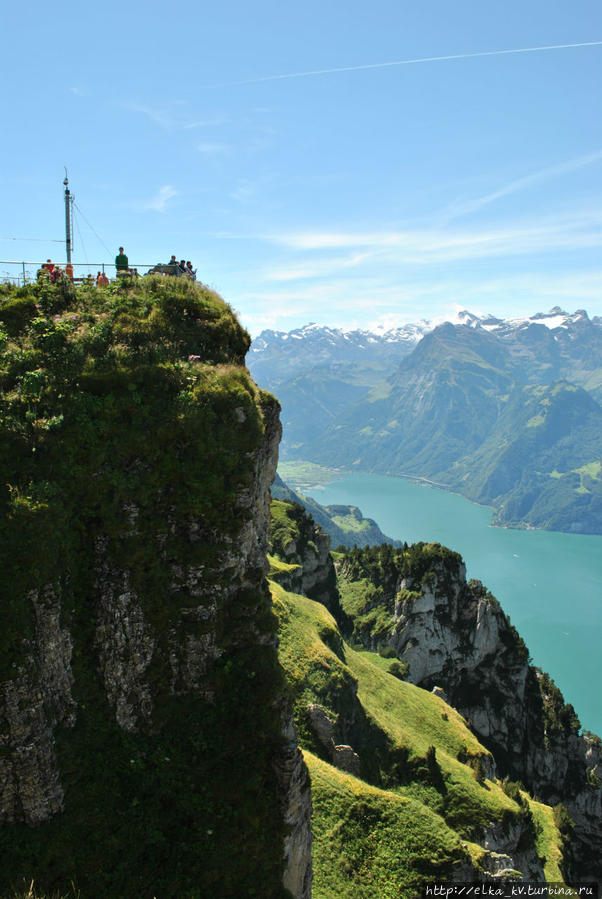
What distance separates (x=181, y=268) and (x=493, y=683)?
72187mm

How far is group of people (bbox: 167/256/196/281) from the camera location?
25.1m

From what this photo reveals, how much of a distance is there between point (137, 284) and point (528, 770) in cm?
7860

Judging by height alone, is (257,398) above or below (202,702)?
above

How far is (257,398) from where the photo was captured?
1911cm

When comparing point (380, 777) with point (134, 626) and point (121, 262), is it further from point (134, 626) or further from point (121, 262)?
point (121, 262)

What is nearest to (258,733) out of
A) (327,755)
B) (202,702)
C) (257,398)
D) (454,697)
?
(202,702)

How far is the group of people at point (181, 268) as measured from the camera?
82.3ft

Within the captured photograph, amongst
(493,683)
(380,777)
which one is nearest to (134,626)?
(380,777)

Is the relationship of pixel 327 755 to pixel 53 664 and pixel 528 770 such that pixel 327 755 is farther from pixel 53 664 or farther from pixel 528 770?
pixel 528 770

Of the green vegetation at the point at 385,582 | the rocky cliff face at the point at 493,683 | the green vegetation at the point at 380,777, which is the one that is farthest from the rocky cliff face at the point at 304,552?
the green vegetation at the point at 380,777

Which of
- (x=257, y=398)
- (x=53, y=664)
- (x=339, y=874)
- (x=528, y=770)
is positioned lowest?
(x=528, y=770)

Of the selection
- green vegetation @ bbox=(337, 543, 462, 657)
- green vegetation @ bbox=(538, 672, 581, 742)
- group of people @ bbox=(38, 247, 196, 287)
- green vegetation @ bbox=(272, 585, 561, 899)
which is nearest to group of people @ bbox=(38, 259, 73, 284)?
group of people @ bbox=(38, 247, 196, 287)

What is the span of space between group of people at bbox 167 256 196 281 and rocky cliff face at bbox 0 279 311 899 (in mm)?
7505

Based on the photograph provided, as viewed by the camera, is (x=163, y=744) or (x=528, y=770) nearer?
(x=163, y=744)
